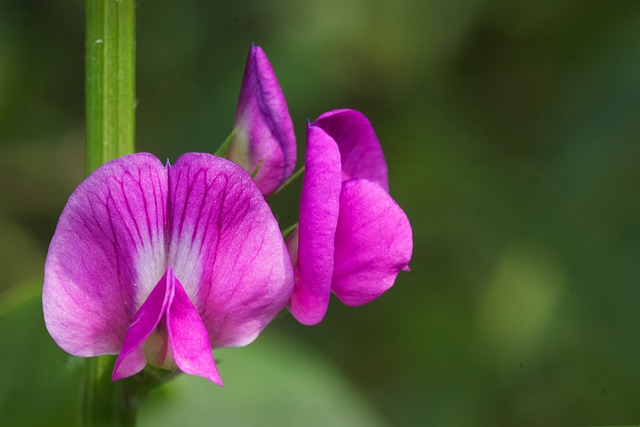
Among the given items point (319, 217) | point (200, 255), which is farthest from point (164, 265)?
point (319, 217)

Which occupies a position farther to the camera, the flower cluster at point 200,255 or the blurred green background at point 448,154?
the blurred green background at point 448,154

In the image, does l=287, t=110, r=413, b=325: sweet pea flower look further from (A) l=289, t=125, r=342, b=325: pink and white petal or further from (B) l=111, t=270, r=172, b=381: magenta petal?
(B) l=111, t=270, r=172, b=381: magenta petal

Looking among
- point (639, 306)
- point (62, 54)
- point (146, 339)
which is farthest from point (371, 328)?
point (146, 339)

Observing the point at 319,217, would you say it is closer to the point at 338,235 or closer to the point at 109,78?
the point at 338,235

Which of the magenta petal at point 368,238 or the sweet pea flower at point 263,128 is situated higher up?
the sweet pea flower at point 263,128

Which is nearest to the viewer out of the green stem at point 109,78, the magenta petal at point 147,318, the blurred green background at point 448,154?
the magenta petal at point 147,318

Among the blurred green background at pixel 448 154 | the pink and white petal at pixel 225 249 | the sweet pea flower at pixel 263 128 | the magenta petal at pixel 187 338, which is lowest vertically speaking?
the blurred green background at pixel 448 154

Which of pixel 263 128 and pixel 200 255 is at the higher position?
pixel 263 128

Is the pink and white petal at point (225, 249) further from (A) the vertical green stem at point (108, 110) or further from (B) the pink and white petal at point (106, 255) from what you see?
(A) the vertical green stem at point (108, 110)

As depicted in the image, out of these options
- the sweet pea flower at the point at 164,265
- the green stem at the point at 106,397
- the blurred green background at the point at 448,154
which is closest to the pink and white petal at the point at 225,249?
the sweet pea flower at the point at 164,265
